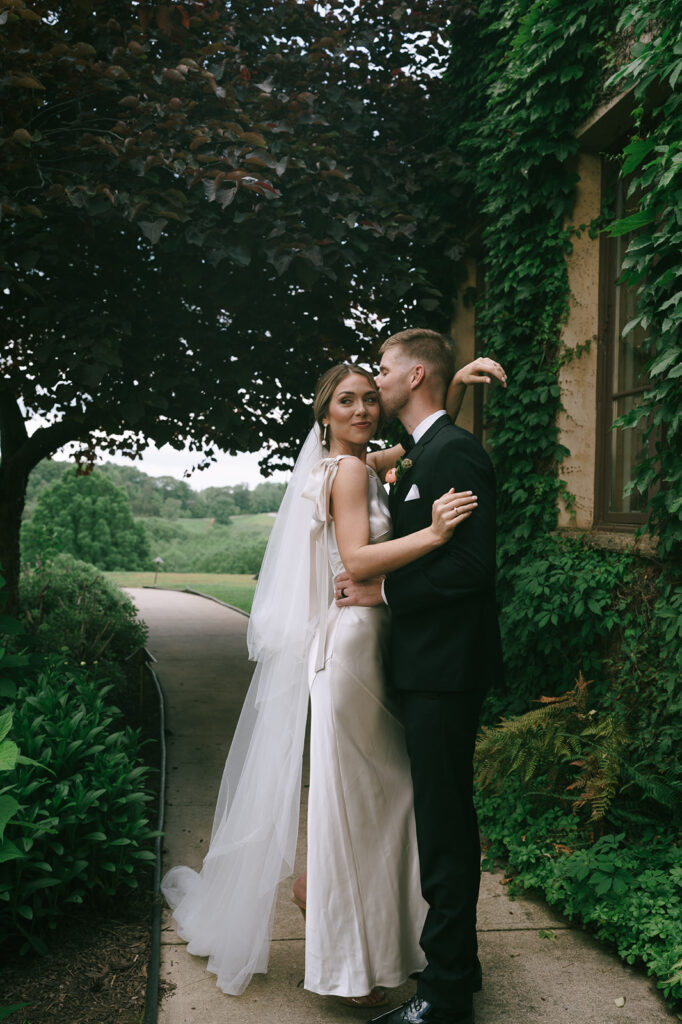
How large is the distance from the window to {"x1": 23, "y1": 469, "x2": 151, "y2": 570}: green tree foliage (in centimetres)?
3321

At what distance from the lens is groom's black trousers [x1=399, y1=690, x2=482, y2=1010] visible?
2.51 m

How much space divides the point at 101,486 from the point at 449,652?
118ft

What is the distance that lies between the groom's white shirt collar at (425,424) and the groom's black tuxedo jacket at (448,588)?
2.5 inches

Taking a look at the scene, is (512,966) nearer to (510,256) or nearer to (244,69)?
(510,256)

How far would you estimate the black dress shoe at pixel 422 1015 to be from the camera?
2514 mm

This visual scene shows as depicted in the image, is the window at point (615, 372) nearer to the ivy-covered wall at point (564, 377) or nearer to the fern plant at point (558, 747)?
the ivy-covered wall at point (564, 377)

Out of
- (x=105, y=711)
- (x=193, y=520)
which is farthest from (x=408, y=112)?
(x=193, y=520)

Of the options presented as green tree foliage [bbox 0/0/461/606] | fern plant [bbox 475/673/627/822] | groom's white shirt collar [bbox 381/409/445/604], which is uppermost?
green tree foliage [bbox 0/0/461/606]

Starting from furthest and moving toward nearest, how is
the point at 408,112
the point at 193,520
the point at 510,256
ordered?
the point at 193,520
the point at 408,112
the point at 510,256

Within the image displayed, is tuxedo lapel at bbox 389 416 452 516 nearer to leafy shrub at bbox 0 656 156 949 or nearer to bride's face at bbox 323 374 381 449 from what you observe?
bride's face at bbox 323 374 381 449

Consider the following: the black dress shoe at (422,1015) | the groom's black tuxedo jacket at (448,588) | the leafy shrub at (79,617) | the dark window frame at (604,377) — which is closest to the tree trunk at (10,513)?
the leafy shrub at (79,617)

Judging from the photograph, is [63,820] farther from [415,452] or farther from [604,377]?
[604,377]

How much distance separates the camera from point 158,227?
13.7 ft

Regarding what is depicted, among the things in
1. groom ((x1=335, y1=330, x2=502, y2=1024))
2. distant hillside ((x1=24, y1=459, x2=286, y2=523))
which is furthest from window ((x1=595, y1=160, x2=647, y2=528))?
distant hillside ((x1=24, y1=459, x2=286, y2=523))
